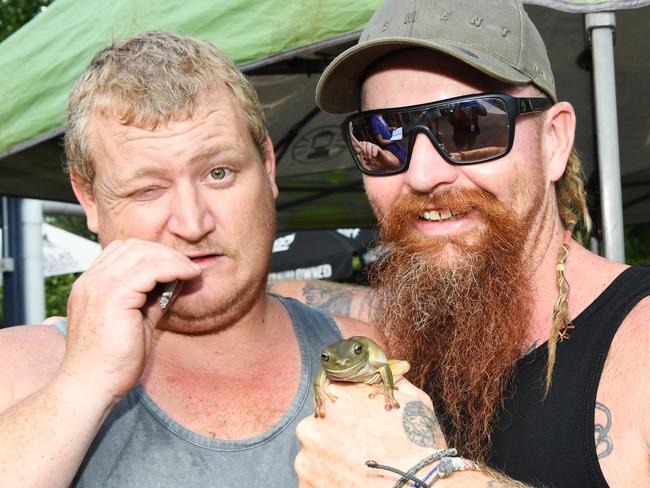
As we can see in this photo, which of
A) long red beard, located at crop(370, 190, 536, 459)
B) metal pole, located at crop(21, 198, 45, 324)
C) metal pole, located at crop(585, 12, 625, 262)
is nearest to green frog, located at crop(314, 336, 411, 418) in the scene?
long red beard, located at crop(370, 190, 536, 459)

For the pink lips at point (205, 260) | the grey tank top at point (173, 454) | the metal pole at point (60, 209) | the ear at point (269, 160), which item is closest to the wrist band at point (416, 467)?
the grey tank top at point (173, 454)

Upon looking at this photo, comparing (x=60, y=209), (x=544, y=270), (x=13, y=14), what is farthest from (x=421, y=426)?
(x=13, y=14)

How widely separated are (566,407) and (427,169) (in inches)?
36.8

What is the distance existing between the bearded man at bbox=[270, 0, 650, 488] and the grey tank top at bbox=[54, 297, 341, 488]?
Answer: 1.12 feet

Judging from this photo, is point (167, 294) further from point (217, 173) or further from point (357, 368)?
point (357, 368)

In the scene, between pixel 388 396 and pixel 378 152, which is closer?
pixel 388 396

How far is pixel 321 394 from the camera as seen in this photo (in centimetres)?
252

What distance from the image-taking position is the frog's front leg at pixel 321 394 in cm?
248

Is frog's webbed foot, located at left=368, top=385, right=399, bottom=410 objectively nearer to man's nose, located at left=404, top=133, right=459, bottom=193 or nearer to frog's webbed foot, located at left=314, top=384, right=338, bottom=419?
frog's webbed foot, located at left=314, top=384, right=338, bottom=419

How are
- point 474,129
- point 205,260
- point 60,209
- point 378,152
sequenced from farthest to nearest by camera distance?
point 60,209
point 378,152
point 205,260
point 474,129

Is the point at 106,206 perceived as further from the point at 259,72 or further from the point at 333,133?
the point at 333,133

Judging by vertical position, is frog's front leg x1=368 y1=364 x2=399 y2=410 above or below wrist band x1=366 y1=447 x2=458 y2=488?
above

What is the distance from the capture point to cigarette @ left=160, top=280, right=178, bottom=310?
2.62 meters

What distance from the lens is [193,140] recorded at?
2857 mm
